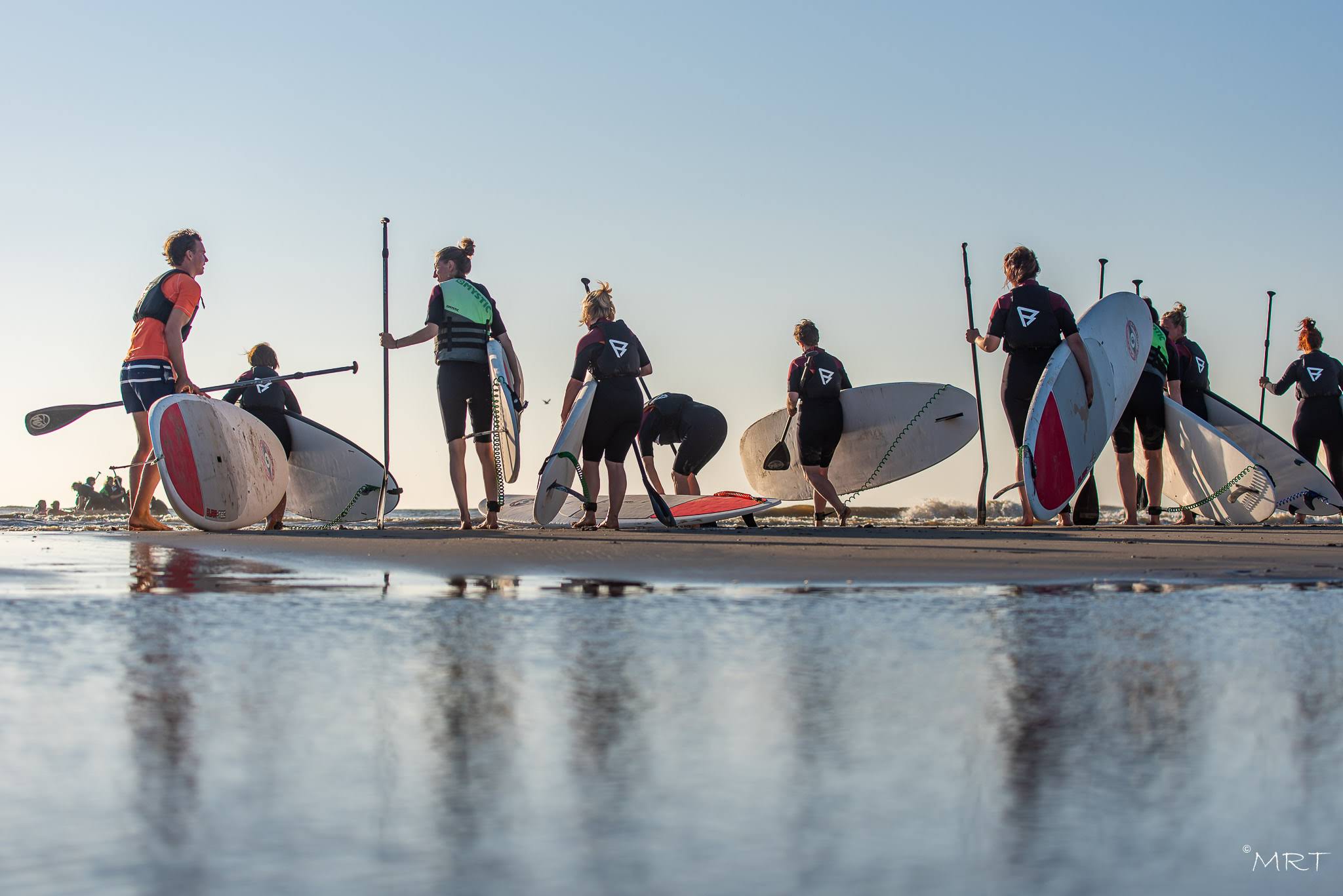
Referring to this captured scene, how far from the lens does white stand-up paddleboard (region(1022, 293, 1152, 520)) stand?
10078 mm

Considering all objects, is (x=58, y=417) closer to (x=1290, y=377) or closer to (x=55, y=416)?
(x=55, y=416)

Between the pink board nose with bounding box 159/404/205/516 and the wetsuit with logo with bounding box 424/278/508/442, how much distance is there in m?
1.71

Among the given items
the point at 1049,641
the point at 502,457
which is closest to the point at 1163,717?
the point at 1049,641

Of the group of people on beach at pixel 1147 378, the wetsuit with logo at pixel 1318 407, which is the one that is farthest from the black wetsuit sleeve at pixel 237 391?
the wetsuit with logo at pixel 1318 407

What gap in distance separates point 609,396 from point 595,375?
191 mm

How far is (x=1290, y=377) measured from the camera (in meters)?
13.8

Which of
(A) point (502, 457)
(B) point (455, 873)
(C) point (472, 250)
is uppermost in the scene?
(C) point (472, 250)

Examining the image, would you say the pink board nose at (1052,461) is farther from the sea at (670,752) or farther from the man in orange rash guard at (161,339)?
the sea at (670,752)

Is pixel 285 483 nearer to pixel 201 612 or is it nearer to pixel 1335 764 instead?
pixel 201 612

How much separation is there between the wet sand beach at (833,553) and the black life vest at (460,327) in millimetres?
1331

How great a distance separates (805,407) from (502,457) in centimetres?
273

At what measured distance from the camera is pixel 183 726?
7.07 feet

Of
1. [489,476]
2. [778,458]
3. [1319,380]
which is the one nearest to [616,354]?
[489,476]

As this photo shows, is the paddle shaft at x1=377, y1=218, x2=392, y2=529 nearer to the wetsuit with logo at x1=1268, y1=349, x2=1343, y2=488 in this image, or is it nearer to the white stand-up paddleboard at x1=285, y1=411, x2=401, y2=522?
the white stand-up paddleboard at x1=285, y1=411, x2=401, y2=522
